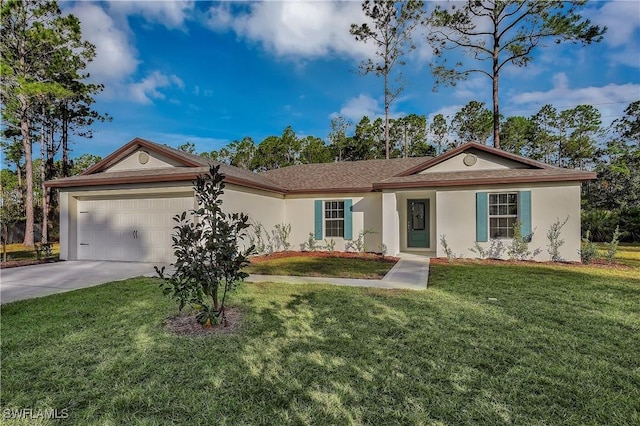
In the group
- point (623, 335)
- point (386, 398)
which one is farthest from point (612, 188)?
point (386, 398)

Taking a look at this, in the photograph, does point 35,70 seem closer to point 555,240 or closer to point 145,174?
point 145,174

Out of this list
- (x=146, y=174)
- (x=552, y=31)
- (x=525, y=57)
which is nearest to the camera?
(x=146, y=174)

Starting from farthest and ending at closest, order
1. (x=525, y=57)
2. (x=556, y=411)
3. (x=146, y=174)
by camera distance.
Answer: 1. (x=525, y=57)
2. (x=146, y=174)
3. (x=556, y=411)

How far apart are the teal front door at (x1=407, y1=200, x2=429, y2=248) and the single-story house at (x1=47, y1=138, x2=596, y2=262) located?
1.10ft

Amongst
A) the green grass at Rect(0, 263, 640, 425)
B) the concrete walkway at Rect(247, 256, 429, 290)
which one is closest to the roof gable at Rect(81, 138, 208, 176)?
the concrete walkway at Rect(247, 256, 429, 290)

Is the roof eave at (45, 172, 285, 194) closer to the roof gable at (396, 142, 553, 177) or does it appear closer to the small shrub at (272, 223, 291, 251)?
the small shrub at (272, 223, 291, 251)

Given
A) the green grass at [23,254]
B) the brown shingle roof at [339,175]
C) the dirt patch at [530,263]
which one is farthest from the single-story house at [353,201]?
the green grass at [23,254]

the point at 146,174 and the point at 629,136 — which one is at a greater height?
the point at 629,136

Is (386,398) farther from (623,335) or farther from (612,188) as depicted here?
(612,188)

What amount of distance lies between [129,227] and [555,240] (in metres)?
13.6

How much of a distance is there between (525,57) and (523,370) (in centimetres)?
1765

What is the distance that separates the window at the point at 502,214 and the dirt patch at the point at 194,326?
29.5ft

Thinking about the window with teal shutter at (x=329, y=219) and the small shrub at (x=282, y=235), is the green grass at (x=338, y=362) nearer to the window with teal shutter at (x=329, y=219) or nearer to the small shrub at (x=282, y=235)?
the window with teal shutter at (x=329, y=219)

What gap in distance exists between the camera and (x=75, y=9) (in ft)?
57.6
